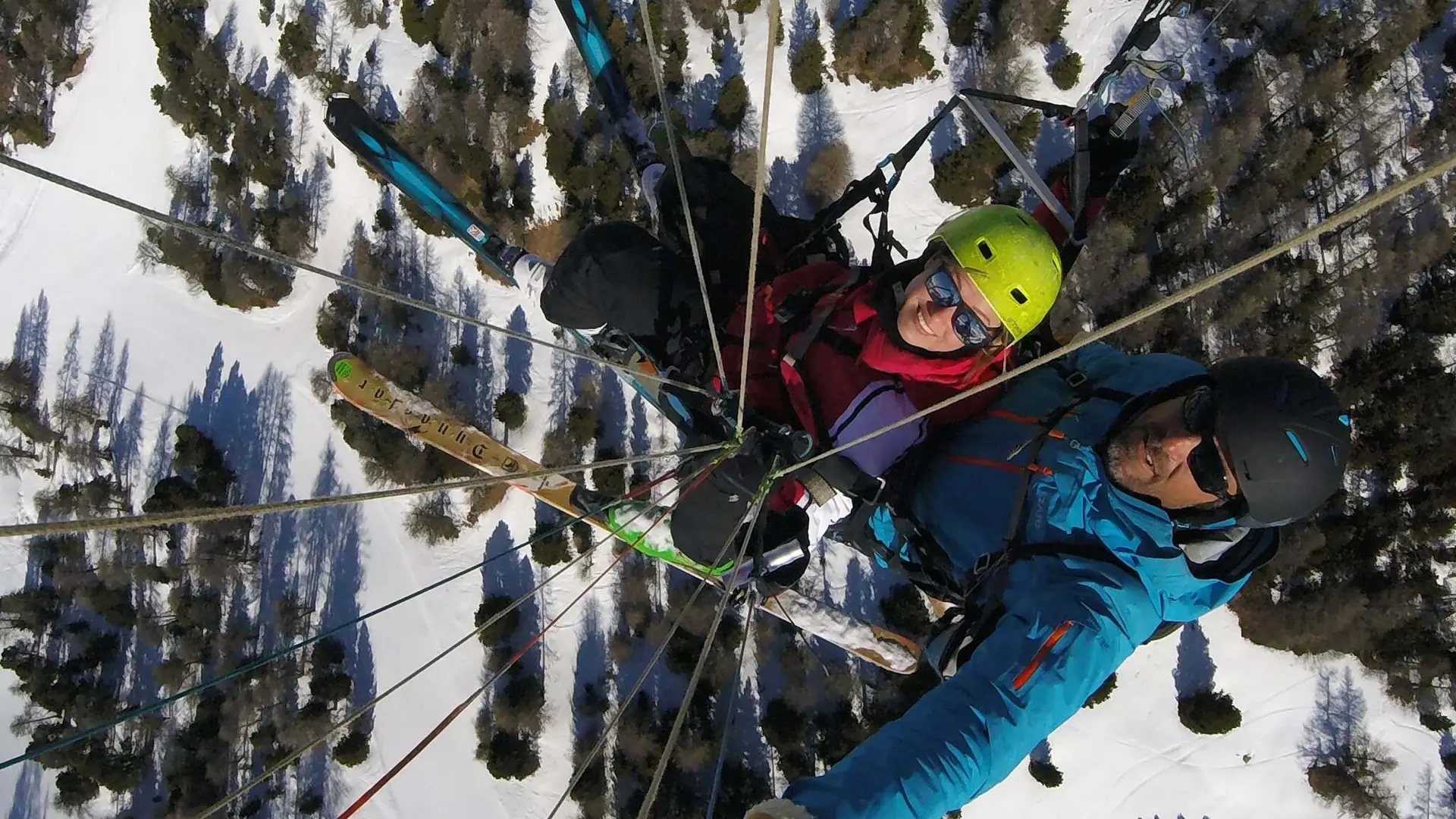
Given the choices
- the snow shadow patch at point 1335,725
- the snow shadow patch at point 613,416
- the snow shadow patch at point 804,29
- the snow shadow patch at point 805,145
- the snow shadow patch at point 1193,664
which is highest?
the snow shadow patch at point 804,29

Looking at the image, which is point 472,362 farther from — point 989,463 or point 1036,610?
point 1036,610

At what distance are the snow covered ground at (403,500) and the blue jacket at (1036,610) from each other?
3911mm

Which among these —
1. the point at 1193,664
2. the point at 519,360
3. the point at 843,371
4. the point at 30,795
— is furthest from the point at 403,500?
the point at 1193,664

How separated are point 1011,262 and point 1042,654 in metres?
1.40

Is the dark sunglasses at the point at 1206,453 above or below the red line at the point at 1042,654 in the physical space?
above

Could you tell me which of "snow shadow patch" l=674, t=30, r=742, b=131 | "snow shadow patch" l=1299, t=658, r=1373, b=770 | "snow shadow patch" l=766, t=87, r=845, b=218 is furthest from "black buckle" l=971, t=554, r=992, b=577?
"snow shadow patch" l=1299, t=658, r=1373, b=770

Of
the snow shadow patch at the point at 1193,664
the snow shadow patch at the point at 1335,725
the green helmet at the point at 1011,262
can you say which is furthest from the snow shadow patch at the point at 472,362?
the snow shadow patch at the point at 1335,725

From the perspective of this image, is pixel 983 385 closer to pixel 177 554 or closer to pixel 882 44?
pixel 882 44

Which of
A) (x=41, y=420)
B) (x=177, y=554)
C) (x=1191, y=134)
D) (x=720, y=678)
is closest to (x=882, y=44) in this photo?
(x=1191, y=134)

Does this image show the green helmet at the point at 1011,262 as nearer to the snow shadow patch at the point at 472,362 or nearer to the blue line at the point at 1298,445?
the blue line at the point at 1298,445

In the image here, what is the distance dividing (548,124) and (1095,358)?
5210 mm

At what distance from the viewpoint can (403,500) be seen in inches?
251

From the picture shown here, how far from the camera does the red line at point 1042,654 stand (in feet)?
7.11

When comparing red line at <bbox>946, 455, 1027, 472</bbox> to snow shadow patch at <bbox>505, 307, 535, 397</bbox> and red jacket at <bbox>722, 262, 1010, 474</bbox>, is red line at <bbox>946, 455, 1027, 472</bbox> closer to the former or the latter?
red jacket at <bbox>722, 262, 1010, 474</bbox>
